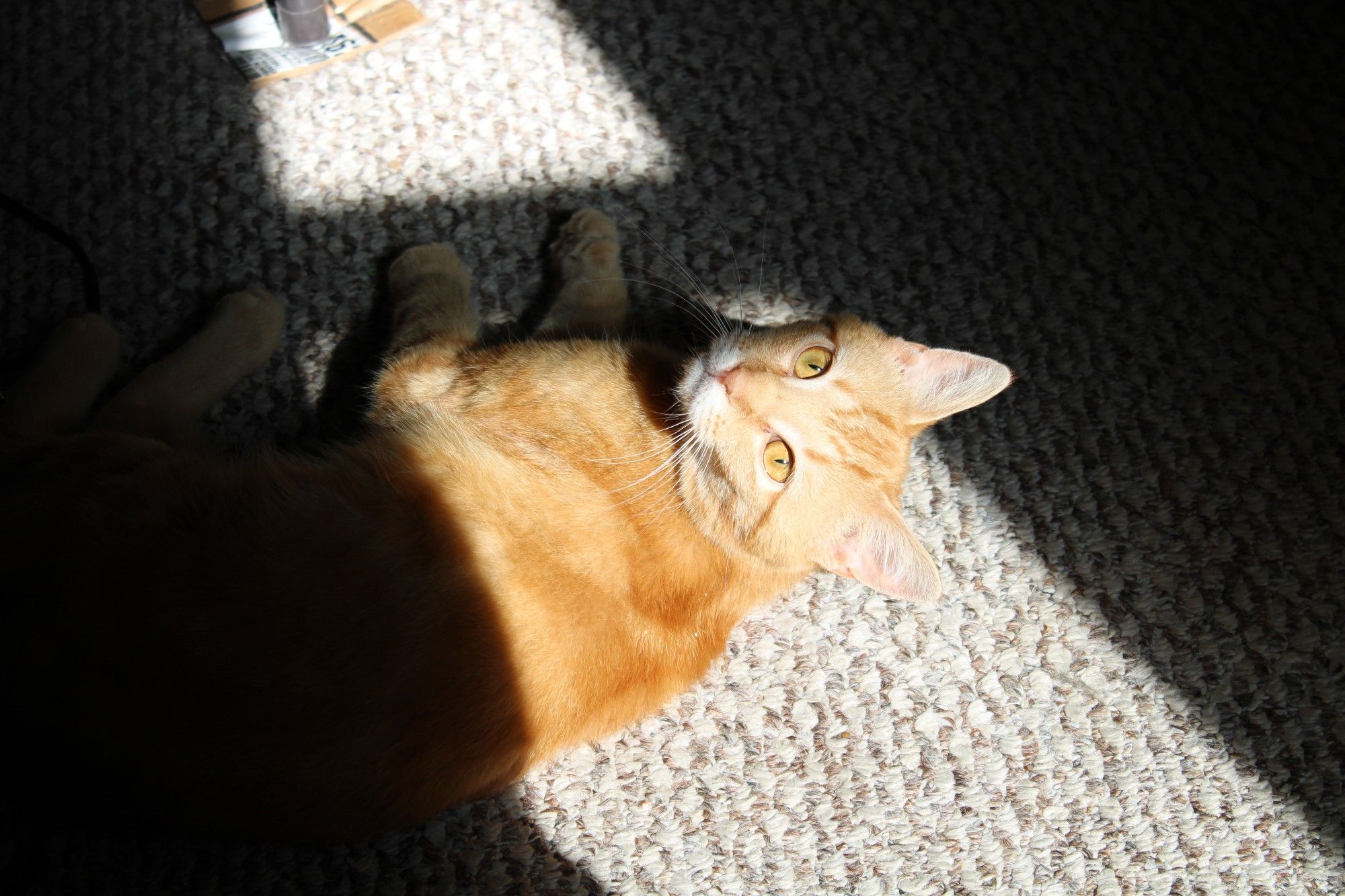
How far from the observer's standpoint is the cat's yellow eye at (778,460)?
124cm

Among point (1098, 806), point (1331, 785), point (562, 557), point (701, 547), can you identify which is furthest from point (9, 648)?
point (1331, 785)

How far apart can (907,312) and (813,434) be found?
0.50m

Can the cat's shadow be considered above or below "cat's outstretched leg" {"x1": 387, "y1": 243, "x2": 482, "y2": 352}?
below

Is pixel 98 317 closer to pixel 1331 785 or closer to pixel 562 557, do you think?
pixel 562 557

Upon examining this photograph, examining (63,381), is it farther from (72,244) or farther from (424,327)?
(424,327)

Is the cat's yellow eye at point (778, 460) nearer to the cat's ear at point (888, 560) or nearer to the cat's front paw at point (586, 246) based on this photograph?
the cat's ear at point (888, 560)

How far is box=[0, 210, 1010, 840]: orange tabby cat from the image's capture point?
990 millimetres

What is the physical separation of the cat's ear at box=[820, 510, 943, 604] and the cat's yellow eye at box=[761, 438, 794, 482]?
0.11m

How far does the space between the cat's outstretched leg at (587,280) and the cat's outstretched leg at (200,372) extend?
42 cm

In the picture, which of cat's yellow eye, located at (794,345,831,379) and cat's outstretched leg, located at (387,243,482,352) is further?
cat's outstretched leg, located at (387,243,482,352)

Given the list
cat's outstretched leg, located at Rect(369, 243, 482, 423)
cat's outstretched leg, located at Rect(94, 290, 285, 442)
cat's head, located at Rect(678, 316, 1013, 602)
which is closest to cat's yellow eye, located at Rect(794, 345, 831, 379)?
cat's head, located at Rect(678, 316, 1013, 602)

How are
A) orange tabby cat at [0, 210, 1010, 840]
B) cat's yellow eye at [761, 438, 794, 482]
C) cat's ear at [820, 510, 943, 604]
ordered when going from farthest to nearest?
cat's yellow eye at [761, 438, 794, 482]
cat's ear at [820, 510, 943, 604]
orange tabby cat at [0, 210, 1010, 840]

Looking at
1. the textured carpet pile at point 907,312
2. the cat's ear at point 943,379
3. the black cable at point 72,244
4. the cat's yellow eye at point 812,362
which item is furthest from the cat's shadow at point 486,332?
the black cable at point 72,244

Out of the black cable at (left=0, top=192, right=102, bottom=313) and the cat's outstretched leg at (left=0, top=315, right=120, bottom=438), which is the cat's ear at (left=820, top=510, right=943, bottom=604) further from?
the black cable at (left=0, top=192, right=102, bottom=313)
